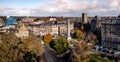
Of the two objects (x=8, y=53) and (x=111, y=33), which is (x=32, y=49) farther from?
(x=111, y=33)

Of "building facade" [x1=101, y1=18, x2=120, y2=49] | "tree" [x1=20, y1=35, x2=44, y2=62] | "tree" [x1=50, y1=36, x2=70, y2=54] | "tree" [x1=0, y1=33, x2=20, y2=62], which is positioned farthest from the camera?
"building facade" [x1=101, y1=18, x2=120, y2=49]

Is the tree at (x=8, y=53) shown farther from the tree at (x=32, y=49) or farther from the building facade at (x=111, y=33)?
the building facade at (x=111, y=33)

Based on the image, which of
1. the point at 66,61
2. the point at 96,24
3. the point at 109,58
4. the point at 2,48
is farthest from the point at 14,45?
the point at 96,24

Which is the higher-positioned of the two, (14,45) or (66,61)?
(14,45)

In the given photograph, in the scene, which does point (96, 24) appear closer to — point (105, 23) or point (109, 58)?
point (105, 23)

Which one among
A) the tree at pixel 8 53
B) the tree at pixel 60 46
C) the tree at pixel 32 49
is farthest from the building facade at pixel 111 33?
the tree at pixel 8 53

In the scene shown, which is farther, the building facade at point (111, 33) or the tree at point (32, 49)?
the building facade at point (111, 33)

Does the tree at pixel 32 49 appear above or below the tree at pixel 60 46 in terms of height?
above

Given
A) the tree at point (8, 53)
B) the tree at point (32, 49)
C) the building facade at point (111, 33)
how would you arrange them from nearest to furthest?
the tree at point (8, 53), the tree at point (32, 49), the building facade at point (111, 33)

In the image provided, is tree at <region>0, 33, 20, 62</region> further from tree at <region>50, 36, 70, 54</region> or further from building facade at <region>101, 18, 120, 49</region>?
building facade at <region>101, 18, 120, 49</region>

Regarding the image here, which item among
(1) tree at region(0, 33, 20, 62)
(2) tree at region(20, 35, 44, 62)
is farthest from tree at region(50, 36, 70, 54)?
(1) tree at region(0, 33, 20, 62)

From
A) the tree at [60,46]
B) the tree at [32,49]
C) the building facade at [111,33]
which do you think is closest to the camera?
the tree at [32,49]
